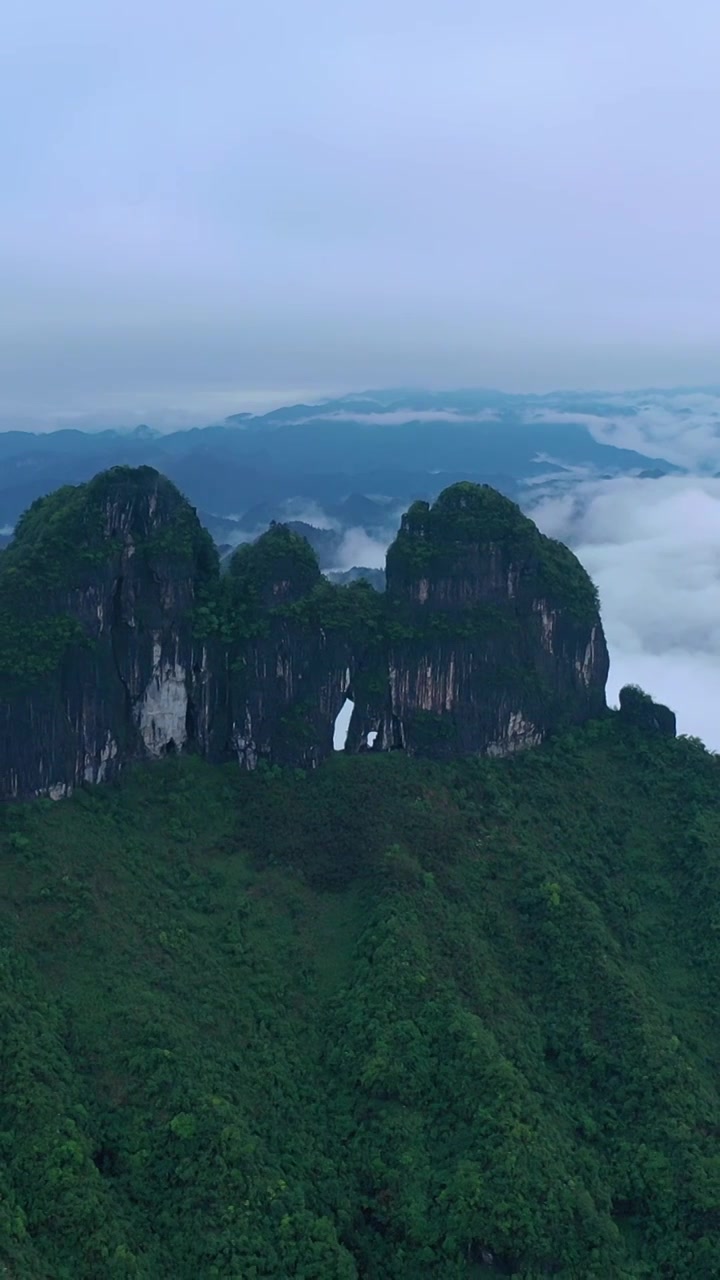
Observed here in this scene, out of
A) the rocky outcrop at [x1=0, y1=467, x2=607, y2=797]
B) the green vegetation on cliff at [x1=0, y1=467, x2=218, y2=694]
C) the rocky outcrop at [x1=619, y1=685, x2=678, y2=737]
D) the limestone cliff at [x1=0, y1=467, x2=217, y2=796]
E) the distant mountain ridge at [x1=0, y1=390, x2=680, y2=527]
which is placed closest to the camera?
the green vegetation on cliff at [x1=0, y1=467, x2=218, y2=694]

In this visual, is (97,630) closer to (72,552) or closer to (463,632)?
(72,552)

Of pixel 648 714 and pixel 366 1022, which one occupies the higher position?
pixel 648 714

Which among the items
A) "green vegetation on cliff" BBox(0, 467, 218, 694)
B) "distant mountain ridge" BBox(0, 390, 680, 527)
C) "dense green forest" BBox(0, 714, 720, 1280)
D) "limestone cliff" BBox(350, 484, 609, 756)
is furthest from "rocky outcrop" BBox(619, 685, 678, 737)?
"distant mountain ridge" BBox(0, 390, 680, 527)

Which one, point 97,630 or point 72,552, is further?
point 97,630

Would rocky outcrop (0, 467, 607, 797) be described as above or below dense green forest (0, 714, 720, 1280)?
above

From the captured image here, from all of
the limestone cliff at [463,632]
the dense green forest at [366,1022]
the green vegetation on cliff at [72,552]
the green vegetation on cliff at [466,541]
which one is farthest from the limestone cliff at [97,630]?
the green vegetation on cliff at [466,541]

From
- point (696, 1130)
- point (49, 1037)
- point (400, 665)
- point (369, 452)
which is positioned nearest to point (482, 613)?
point (400, 665)

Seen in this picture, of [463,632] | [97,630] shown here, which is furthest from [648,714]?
[97,630]

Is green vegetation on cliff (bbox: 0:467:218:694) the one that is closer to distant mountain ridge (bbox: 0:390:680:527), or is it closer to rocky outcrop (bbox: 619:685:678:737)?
rocky outcrop (bbox: 619:685:678:737)
